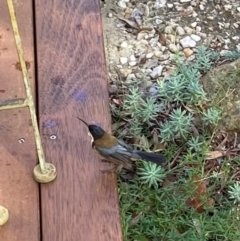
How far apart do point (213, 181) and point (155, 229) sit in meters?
0.34

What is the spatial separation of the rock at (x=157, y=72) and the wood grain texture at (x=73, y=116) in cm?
79

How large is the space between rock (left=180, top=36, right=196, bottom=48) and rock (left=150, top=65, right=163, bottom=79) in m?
0.16

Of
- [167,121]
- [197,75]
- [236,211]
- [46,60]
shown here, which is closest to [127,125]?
[167,121]

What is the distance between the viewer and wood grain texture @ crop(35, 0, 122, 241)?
163cm

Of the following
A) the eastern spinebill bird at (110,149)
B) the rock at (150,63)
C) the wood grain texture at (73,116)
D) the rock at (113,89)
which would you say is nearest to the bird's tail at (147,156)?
the eastern spinebill bird at (110,149)

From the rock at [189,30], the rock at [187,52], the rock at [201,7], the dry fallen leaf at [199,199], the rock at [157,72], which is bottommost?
the dry fallen leaf at [199,199]

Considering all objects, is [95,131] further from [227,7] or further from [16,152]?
[227,7]

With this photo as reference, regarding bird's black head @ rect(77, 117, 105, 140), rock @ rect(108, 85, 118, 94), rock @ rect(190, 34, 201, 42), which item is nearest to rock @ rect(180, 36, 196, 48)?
A: rock @ rect(190, 34, 201, 42)

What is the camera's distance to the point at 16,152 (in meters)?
1.74

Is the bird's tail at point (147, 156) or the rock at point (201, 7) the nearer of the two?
the bird's tail at point (147, 156)

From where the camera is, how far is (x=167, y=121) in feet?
8.59

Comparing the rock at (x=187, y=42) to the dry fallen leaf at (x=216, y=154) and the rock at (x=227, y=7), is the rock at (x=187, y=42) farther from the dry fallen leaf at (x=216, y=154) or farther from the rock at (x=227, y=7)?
the dry fallen leaf at (x=216, y=154)

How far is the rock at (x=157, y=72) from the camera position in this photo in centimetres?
280

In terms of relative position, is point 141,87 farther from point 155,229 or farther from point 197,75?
point 155,229
